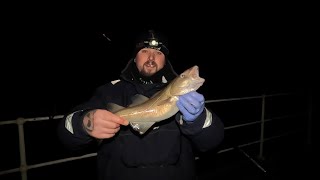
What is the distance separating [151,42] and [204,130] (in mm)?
1445

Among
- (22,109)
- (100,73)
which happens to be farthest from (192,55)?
(22,109)

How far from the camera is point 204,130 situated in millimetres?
2557

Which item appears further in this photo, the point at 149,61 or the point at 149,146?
the point at 149,61

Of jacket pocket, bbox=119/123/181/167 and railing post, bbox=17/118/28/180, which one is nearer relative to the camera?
jacket pocket, bbox=119/123/181/167

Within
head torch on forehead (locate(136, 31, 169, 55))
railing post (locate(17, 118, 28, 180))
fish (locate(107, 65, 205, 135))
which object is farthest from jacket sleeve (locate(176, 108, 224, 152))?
railing post (locate(17, 118, 28, 180))

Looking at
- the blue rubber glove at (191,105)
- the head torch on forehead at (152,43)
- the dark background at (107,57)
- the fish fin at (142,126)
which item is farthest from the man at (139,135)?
the dark background at (107,57)

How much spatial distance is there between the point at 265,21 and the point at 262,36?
122 inches

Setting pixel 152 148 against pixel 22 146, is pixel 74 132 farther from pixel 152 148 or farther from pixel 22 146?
pixel 22 146

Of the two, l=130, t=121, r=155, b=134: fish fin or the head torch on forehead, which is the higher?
the head torch on forehead

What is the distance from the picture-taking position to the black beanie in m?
3.34

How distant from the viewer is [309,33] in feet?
103

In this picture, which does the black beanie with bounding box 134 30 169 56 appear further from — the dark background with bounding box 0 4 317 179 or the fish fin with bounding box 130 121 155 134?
the dark background with bounding box 0 4 317 179

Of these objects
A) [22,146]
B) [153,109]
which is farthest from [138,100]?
[22,146]

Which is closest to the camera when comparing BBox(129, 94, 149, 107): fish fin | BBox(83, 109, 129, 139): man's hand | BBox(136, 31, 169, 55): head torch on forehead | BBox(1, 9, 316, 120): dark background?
BBox(83, 109, 129, 139): man's hand
